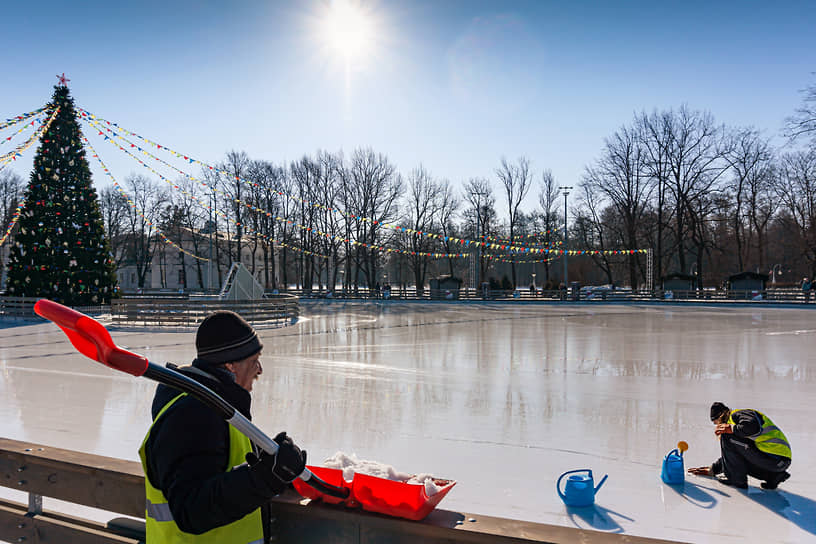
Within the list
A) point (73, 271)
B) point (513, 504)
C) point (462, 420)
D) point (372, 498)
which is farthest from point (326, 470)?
point (73, 271)

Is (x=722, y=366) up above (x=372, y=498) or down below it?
below

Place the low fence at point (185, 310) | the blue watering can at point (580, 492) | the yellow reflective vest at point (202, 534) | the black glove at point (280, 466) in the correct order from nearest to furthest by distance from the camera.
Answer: the black glove at point (280, 466), the yellow reflective vest at point (202, 534), the blue watering can at point (580, 492), the low fence at point (185, 310)

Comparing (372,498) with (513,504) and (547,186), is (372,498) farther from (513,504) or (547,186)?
(547,186)

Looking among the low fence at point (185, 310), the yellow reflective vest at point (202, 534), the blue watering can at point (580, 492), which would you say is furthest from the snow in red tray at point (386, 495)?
the low fence at point (185, 310)

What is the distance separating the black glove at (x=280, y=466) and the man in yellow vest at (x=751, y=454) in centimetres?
446

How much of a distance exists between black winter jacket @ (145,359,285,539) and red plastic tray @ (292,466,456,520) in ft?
1.25

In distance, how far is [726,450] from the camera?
4.73m

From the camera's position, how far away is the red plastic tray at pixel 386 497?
5.87ft

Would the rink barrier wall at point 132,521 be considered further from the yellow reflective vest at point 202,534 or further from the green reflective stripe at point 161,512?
the green reflective stripe at point 161,512

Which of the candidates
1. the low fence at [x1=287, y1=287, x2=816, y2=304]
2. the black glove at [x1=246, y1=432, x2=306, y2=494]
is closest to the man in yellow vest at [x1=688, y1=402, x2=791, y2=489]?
the black glove at [x1=246, y1=432, x2=306, y2=494]

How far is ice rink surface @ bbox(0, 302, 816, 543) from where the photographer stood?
418 cm

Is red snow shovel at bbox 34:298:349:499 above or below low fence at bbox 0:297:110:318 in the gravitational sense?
above

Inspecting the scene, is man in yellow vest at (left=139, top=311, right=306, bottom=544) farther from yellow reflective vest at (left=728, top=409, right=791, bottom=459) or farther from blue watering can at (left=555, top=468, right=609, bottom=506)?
yellow reflective vest at (left=728, top=409, right=791, bottom=459)

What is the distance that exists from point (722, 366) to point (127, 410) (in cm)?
1005
